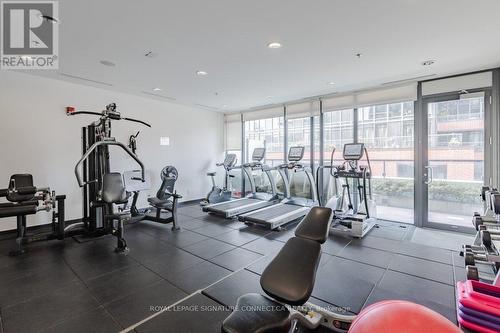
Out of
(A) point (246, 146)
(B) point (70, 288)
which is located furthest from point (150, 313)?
(A) point (246, 146)

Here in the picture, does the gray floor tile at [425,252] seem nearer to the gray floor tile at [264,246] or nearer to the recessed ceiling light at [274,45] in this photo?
the gray floor tile at [264,246]

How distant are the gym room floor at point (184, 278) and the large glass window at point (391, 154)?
38.7 inches

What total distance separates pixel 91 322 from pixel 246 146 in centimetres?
655

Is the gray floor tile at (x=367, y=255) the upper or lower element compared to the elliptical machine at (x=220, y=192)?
lower

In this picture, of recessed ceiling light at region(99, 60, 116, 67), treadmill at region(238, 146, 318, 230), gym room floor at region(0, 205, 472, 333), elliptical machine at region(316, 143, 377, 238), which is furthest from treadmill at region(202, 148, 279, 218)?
recessed ceiling light at region(99, 60, 116, 67)

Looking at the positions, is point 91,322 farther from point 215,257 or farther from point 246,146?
point 246,146

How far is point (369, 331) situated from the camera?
1.00m

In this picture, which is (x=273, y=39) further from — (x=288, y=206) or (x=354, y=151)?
(x=288, y=206)

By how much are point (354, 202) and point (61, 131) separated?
636 cm

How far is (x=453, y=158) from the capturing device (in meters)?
4.63

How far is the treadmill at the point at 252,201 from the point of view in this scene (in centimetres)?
587

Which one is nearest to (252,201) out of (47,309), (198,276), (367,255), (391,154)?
(391,154)

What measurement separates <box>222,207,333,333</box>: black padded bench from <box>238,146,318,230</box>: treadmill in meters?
2.81

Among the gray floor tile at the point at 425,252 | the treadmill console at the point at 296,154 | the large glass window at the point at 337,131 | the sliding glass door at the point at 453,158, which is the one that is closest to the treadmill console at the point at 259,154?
the treadmill console at the point at 296,154
